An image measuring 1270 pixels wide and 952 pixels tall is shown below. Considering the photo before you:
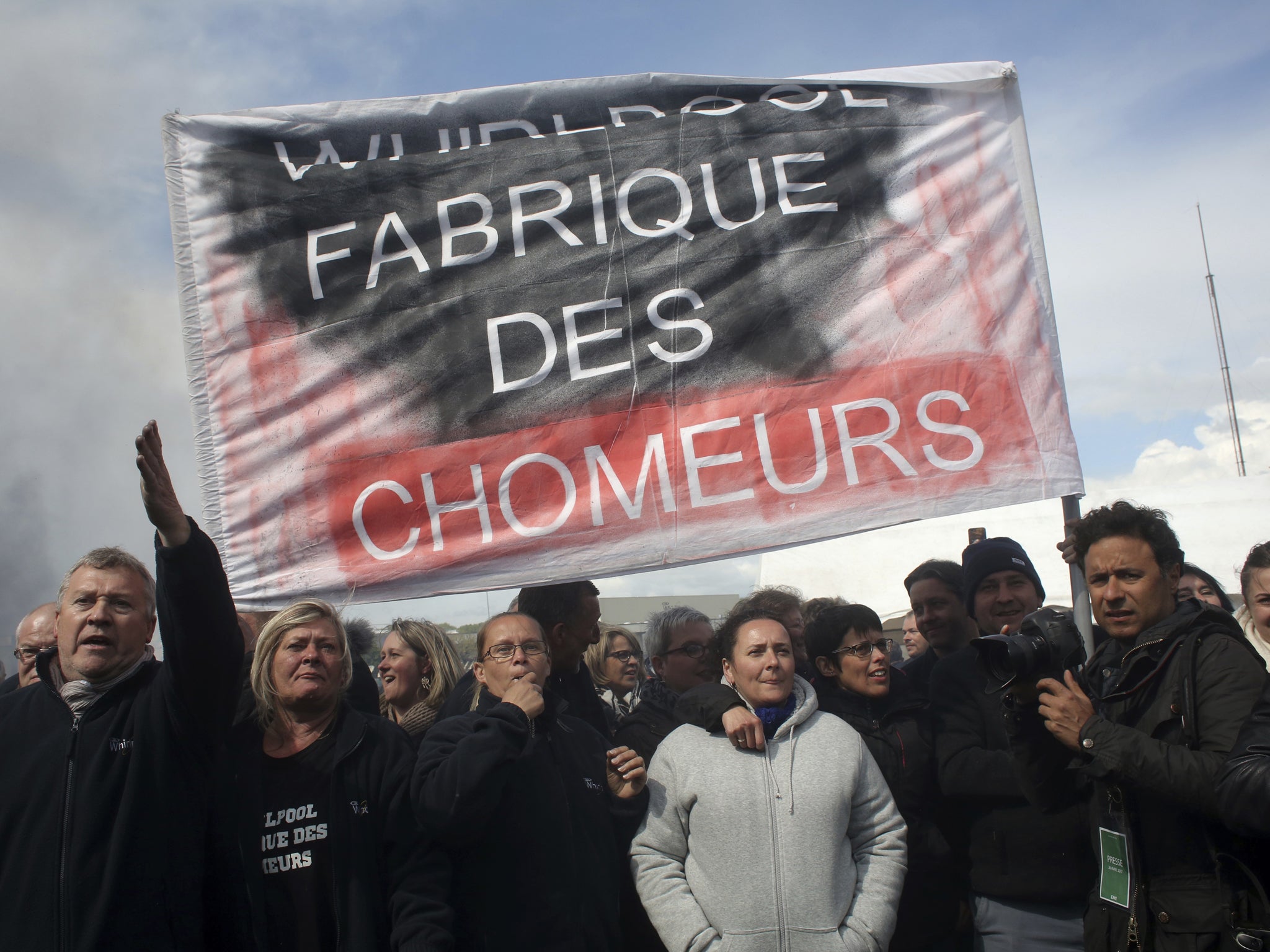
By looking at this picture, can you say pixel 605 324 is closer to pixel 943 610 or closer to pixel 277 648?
pixel 277 648

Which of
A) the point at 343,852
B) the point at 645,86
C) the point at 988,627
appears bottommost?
the point at 343,852

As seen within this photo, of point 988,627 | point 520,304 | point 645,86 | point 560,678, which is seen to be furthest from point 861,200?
point 560,678

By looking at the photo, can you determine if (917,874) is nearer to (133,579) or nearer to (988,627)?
(988,627)

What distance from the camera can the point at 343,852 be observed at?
2.50 meters

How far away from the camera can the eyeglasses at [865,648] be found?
3.30 meters

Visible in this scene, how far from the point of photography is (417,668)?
434 cm

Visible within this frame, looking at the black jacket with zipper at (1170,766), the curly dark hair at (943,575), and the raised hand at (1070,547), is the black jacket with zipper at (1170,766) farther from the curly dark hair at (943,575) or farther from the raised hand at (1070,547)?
the curly dark hair at (943,575)

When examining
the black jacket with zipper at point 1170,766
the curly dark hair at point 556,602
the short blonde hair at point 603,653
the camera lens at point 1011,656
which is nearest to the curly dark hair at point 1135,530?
the black jacket with zipper at point 1170,766

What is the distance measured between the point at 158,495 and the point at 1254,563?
3.66 metres

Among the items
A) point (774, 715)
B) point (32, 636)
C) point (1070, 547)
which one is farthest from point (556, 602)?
point (32, 636)

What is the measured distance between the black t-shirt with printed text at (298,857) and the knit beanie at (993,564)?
244cm

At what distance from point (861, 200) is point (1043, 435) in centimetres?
111

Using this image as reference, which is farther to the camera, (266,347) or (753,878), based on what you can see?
(266,347)

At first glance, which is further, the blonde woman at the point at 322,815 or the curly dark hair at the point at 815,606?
the curly dark hair at the point at 815,606
